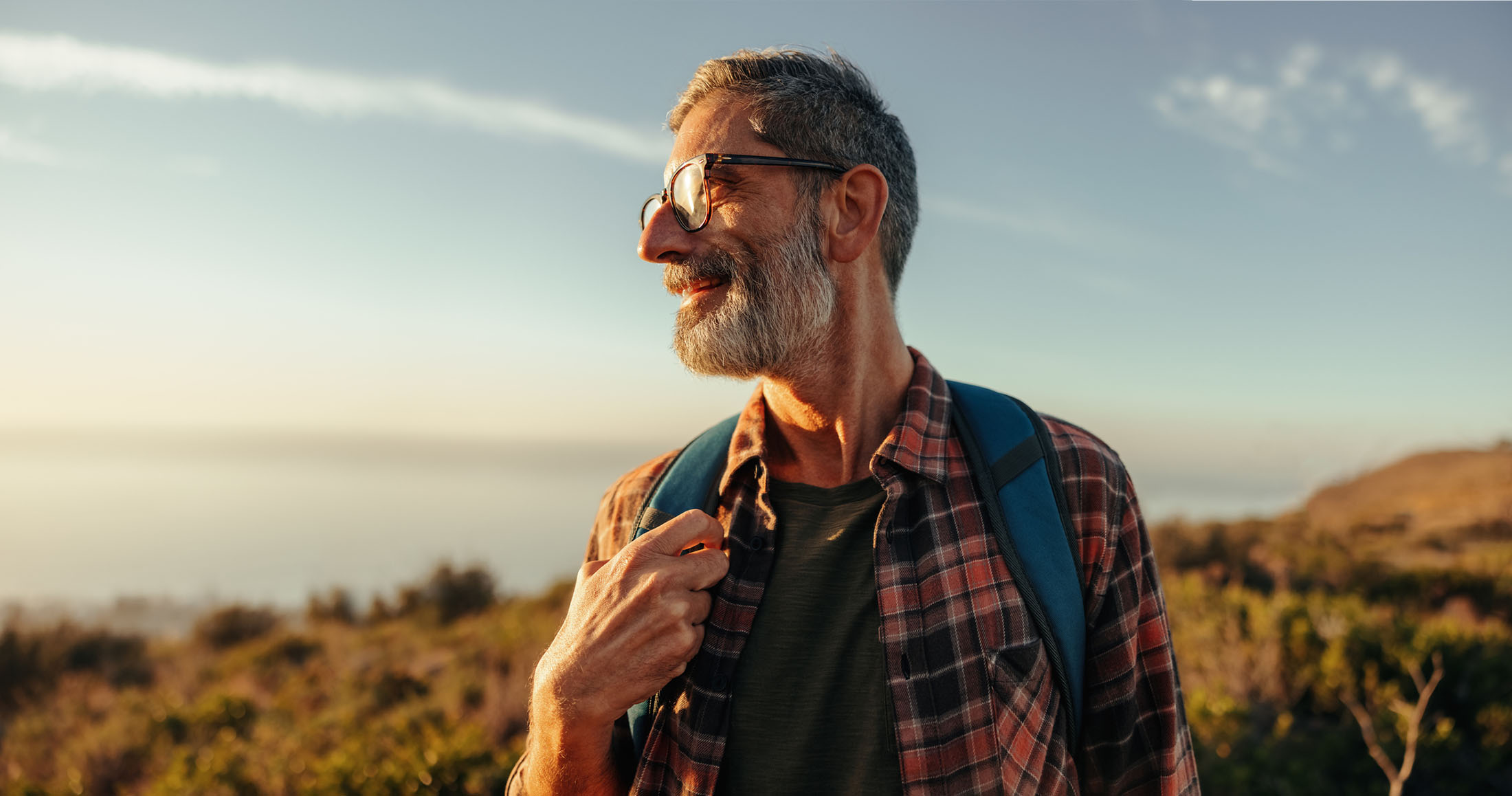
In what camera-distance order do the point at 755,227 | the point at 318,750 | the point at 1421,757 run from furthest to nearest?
the point at 318,750 < the point at 1421,757 < the point at 755,227

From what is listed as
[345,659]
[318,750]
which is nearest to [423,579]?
[345,659]

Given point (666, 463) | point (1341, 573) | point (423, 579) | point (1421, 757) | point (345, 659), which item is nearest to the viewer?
point (666, 463)

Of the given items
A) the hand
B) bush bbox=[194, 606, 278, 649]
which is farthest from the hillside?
bush bbox=[194, 606, 278, 649]

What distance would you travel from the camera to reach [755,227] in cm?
203

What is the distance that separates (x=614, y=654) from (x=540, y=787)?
44cm

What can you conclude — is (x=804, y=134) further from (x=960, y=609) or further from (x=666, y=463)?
(x=960, y=609)

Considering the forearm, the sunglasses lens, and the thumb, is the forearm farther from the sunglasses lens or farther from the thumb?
the sunglasses lens

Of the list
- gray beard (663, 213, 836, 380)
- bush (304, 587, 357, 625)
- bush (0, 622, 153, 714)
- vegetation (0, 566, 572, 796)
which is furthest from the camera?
bush (304, 587, 357, 625)

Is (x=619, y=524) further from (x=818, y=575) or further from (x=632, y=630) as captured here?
(x=818, y=575)

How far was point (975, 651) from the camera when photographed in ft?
5.48

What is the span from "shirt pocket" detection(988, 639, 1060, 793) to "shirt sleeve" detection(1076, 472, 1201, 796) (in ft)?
0.63

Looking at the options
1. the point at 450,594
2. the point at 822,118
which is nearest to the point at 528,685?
the point at 822,118

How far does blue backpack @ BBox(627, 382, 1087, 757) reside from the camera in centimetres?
169

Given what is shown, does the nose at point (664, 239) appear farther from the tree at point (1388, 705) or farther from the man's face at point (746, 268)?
the tree at point (1388, 705)
